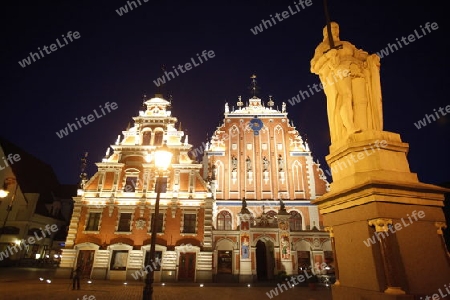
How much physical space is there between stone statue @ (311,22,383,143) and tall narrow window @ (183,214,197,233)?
1734 centimetres

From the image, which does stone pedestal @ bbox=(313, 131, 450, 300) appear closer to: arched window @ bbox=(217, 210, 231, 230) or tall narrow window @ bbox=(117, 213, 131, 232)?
tall narrow window @ bbox=(117, 213, 131, 232)

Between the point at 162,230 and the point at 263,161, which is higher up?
the point at 263,161

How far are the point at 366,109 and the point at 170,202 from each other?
60.7ft

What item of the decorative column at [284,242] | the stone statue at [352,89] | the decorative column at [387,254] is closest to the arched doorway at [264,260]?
the decorative column at [284,242]

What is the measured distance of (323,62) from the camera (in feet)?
Answer: 17.3

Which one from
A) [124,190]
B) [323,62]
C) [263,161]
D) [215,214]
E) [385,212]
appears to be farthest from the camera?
[263,161]

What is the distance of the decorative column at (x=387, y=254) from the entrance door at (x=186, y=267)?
18.1m

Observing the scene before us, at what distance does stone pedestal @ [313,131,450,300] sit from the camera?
144 inches

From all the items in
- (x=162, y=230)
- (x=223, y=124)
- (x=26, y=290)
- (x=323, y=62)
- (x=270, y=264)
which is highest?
(x=223, y=124)

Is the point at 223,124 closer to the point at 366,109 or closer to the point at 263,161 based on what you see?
the point at 263,161

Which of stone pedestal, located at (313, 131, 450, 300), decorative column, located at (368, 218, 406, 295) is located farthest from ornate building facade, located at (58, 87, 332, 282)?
decorative column, located at (368, 218, 406, 295)

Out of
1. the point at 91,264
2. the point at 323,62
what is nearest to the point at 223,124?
the point at 91,264

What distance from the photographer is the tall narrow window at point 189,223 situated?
2069 cm

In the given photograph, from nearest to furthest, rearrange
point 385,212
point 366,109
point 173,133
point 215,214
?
1. point 385,212
2. point 366,109
3. point 173,133
4. point 215,214
